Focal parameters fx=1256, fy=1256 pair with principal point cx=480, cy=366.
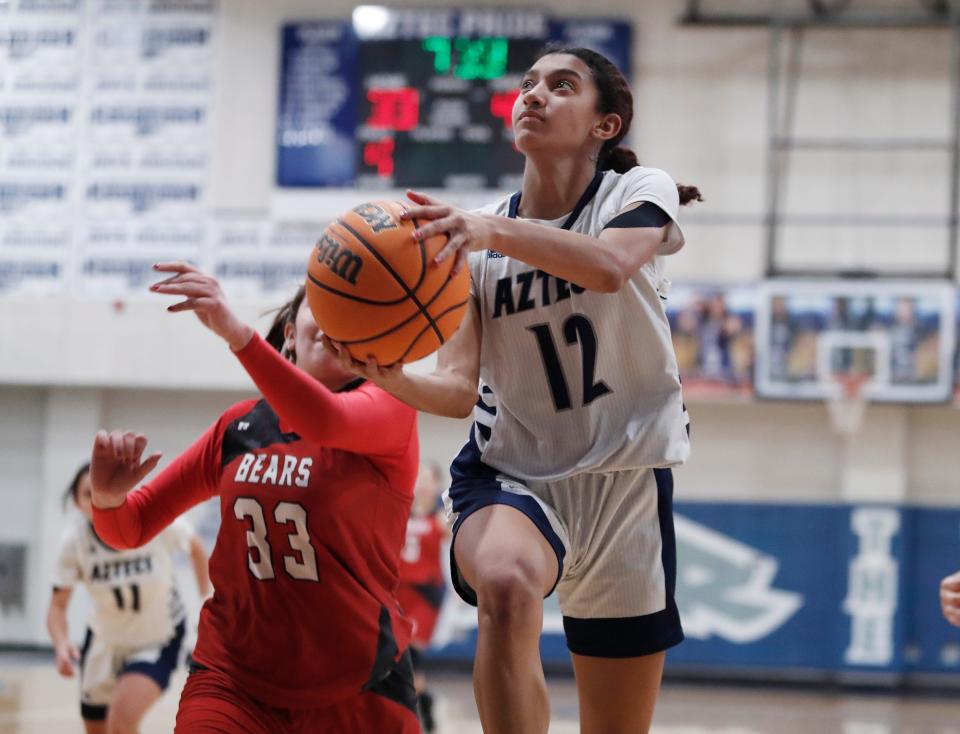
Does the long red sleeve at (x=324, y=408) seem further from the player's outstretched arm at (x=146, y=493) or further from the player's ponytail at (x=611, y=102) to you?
the player's ponytail at (x=611, y=102)

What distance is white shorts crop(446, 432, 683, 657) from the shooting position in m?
3.35

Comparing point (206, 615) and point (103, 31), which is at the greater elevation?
point (103, 31)

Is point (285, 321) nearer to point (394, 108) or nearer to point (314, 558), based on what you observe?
point (314, 558)

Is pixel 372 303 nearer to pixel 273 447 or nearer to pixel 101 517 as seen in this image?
pixel 273 447

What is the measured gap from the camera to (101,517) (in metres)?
3.41

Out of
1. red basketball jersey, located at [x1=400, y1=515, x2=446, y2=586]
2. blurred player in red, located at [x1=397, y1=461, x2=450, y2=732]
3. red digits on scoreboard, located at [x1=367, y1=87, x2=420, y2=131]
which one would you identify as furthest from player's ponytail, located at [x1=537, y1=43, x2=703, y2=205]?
red digits on scoreboard, located at [x1=367, y1=87, x2=420, y2=131]

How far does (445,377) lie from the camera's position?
3.35 meters

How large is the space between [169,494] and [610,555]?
4.07ft

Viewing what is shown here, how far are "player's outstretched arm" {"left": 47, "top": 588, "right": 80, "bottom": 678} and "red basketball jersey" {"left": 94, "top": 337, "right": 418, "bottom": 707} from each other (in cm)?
265

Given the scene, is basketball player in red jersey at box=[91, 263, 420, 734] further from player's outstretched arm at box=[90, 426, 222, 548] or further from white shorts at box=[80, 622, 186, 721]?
white shorts at box=[80, 622, 186, 721]

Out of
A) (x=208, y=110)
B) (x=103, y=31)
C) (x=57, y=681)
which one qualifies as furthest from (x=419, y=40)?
(x=57, y=681)

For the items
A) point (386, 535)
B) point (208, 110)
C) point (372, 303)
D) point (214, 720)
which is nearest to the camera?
point (372, 303)

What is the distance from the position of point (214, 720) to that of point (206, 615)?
14.0 inches

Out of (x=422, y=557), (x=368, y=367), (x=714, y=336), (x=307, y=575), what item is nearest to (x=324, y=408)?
(x=368, y=367)
